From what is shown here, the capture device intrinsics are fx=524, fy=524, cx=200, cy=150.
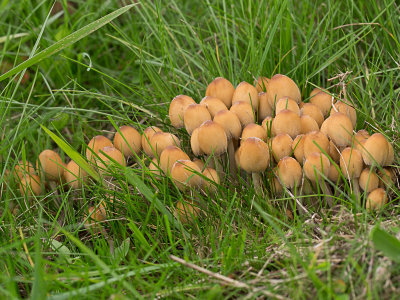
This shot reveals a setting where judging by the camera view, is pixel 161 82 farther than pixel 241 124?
Yes

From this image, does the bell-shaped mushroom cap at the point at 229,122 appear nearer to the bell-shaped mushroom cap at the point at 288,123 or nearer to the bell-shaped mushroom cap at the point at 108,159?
the bell-shaped mushroom cap at the point at 288,123

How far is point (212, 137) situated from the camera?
1558 mm

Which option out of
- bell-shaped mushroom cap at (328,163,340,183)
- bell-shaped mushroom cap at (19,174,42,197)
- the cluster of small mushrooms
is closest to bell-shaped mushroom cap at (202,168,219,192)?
the cluster of small mushrooms

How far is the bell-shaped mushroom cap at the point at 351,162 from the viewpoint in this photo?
4.91ft

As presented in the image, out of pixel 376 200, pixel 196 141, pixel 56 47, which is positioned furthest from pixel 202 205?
pixel 56 47

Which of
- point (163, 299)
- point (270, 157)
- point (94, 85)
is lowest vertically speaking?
point (163, 299)

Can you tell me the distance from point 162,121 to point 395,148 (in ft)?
2.70

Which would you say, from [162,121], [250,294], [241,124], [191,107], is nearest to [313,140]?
[241,124]

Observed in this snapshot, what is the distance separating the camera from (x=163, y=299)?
1236 mm

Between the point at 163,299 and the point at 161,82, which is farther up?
the point at 161,82

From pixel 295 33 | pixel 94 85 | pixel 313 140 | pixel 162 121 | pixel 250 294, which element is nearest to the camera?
pixel 250 294

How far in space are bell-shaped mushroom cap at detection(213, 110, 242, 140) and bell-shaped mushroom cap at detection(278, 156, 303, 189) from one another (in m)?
0.19

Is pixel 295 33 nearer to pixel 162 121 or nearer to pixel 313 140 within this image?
pixel 162 121

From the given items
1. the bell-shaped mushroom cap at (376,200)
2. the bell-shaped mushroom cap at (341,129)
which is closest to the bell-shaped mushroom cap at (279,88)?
the bell-shaped mushroom cap at (341,129)
